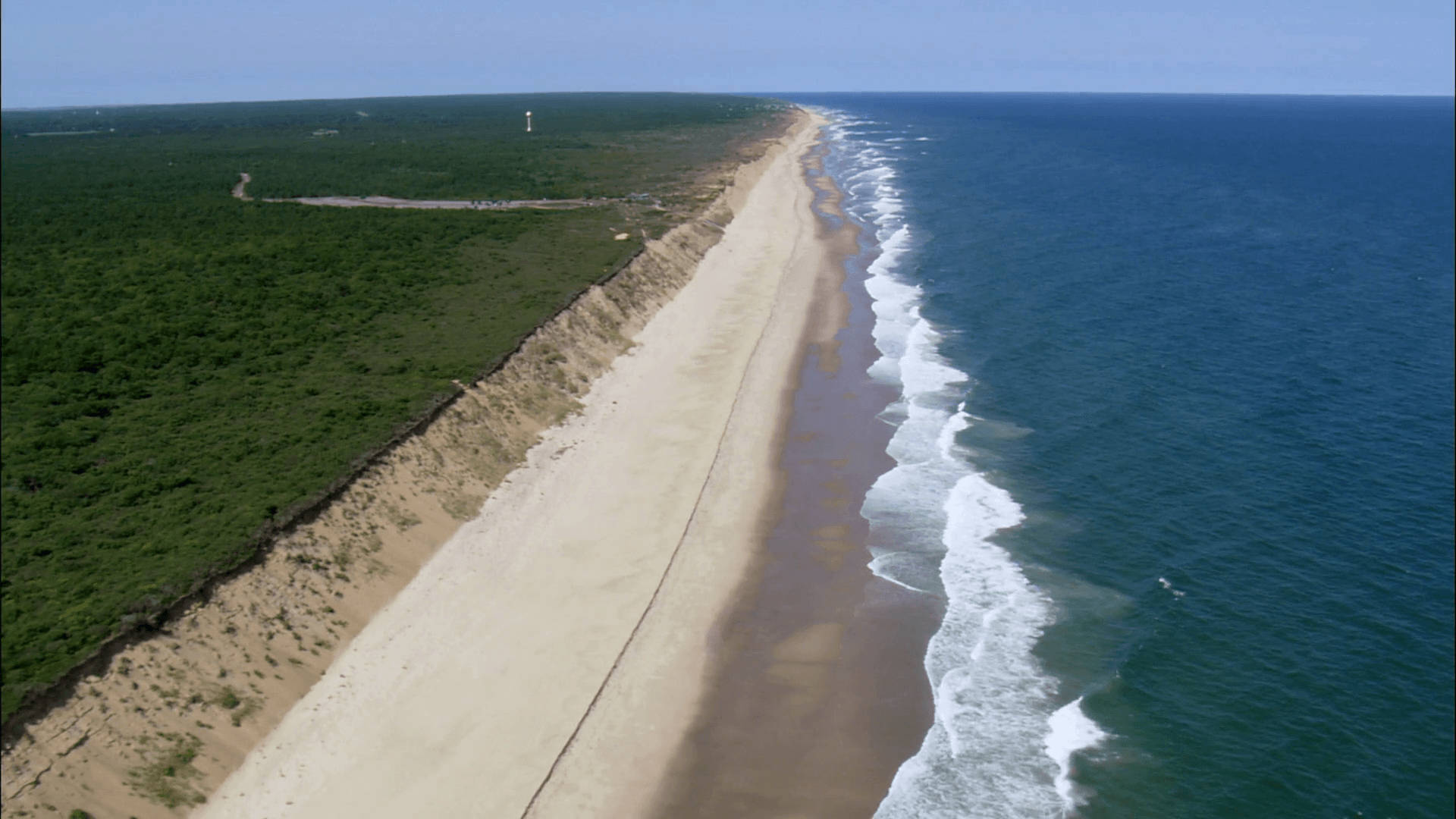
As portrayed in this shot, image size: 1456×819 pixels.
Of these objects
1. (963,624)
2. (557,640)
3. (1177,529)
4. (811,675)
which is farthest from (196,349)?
(1177,529)

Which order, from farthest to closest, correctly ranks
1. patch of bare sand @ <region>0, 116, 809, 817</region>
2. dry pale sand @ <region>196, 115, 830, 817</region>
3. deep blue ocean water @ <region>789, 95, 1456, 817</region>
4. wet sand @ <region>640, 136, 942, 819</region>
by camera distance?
1. deep blue ocean water @ <region>789, 95, 1456, 817</region>
2. wet sand @ <region>640, 136, 942, 819</region>
3. dry pale sand @ <region>196, 115, 830, 817</region>
4. patch of bare sand @ <region>0, 116, 809, 817</region>

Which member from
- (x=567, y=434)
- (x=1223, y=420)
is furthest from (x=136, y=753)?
(x=1223, y=420)

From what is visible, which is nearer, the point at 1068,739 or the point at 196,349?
the point at 1068,739

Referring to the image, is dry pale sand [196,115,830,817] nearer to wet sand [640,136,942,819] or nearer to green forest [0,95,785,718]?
wet sand [640,136,942,819]

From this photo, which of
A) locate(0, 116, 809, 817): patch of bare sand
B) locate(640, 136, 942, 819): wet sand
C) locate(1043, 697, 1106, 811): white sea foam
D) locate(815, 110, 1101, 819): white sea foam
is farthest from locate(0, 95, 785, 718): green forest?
locate(1043, 697, 1106, 811): white sea foam

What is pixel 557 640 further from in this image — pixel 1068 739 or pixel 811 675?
pixel 1068 739

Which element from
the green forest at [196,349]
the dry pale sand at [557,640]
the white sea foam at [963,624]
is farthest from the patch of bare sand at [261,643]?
the white sea foam at [963,624]
